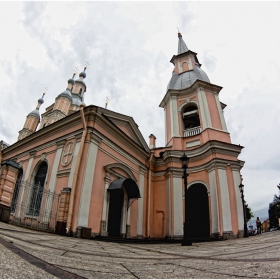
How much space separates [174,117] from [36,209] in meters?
11.8

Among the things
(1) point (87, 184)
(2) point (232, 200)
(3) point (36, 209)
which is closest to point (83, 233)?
(1) point (87, 184)

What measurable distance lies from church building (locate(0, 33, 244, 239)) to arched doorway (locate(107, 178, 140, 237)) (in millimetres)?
54

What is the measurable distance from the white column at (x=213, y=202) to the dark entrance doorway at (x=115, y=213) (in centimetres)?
568

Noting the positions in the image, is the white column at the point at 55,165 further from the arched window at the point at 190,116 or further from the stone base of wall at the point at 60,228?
the arched window at the point at 190,116

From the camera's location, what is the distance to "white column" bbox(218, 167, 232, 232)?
38.7ft

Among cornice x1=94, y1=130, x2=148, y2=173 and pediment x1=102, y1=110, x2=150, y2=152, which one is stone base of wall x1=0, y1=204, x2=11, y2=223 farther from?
pediment x1=102, y1=110, x2=150, y2=152

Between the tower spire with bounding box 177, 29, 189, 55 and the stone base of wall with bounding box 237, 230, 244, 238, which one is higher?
the tower spire with bounding box 177, 29, 189, 55

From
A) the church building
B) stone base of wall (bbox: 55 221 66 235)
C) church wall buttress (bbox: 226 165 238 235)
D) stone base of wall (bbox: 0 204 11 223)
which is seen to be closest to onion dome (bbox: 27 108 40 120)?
the church building

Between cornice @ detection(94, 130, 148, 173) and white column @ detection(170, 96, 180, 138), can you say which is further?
white column @ detection(170, 96, 180, 138)

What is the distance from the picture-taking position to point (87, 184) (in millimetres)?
9617

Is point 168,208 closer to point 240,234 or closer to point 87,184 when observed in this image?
point 240,234

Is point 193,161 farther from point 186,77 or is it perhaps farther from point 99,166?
point 186,77

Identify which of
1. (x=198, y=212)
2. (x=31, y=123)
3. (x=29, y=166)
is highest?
(x=31, y=123)

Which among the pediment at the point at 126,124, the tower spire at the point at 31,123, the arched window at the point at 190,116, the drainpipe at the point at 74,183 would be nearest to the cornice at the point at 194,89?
the arched window at the point at 190,116
